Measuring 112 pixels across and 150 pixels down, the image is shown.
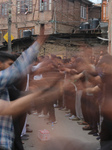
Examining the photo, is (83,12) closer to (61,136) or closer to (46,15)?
(46,15)

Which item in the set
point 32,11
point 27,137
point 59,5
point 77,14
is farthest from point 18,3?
→ point 27,137

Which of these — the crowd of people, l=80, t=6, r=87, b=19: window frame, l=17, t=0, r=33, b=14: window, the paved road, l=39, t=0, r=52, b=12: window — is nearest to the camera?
the crowd of people

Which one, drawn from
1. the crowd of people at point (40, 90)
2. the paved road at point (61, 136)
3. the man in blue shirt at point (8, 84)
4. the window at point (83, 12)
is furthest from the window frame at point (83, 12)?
the man in blue shirt at point (8, 84)

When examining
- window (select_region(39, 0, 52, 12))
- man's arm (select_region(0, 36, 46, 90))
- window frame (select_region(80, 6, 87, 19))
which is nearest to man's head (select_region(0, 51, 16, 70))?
man's arm (select_region(0, 36, 46, 90))

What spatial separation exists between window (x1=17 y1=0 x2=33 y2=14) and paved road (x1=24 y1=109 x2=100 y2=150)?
2108cm

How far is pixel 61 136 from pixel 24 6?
2436 cm

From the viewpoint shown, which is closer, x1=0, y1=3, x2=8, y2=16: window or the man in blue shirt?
the man in blue shirt

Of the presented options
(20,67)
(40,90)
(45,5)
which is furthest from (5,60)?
(45,5)

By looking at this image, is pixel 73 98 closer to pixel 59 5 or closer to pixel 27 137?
pixel 27 137

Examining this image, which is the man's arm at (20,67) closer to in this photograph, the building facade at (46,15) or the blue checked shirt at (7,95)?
the blue checked shirt at (7,95)

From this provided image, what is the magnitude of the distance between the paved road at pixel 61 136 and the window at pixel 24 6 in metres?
21.1

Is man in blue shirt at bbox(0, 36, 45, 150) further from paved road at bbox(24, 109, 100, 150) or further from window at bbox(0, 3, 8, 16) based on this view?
window at bbox(0, 3, 8, 16)

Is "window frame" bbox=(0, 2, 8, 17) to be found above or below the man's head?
above

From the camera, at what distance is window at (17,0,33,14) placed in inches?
1046
